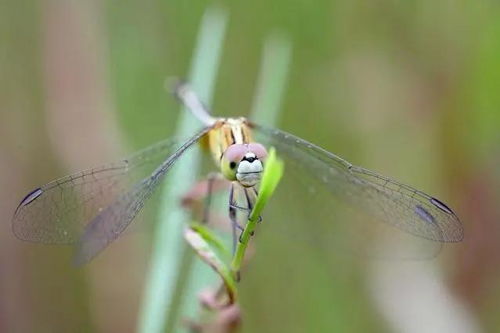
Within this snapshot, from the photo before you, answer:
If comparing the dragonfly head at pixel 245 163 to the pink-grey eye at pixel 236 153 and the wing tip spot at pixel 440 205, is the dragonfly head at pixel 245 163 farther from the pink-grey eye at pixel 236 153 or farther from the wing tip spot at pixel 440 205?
the wing tip spot at pixel 440 205

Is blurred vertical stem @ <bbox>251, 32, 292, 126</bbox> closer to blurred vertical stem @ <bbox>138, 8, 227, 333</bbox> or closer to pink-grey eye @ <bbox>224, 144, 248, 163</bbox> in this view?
blurred vertical stem @ <bbox>138, 8, 227, 333</bbox>

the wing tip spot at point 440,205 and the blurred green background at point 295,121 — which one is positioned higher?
the wing tip spot at point 440,205

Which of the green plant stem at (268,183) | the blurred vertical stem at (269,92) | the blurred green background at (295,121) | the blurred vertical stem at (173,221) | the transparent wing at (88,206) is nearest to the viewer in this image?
the green plant stem at (268,183)

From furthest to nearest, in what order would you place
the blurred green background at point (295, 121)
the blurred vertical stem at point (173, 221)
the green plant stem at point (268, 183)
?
the blurred green background at point (295, 121) < the blurred vertical stem at point (173, 221) < the green plant stem at point (268, 183)

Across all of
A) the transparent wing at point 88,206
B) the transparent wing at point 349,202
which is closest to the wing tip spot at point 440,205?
the transparent wing at point 349,202

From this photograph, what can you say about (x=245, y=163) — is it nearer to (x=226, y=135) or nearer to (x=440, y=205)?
(x=226, y=135)

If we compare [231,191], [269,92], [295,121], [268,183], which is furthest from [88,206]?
[295,121]

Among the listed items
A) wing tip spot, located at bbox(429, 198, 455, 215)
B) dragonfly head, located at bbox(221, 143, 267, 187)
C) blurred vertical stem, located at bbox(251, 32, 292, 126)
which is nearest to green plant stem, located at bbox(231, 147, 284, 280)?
dragonfly head, located at bbox(221, 143, 267, 187)
